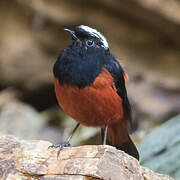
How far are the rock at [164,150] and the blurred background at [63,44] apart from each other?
7.65ft

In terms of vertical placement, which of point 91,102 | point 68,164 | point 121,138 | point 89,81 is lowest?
point 121,138

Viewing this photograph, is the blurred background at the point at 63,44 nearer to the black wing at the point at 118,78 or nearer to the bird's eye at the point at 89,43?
the black wing at the point at 118,78

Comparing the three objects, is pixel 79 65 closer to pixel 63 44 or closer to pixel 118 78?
pixel 118 78

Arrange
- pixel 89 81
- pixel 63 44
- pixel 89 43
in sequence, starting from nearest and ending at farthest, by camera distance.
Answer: pixel 89 81, pixel 89 43, pixel 63 44

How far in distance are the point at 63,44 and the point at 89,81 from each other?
17.9 feet

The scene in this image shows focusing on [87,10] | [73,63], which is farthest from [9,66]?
[73,63]

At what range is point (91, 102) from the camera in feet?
17.0

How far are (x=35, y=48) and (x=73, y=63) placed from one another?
5349 millimetres

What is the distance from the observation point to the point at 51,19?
1008 cm

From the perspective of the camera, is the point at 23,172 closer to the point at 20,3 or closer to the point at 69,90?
the point at 69,90

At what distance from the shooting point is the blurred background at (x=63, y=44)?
9.53 metres

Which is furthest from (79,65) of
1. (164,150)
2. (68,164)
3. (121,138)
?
(164,150)

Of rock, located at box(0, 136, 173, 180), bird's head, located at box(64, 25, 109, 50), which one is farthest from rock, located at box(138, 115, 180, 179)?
bird's head, located at box(64, 25, 109, 50)

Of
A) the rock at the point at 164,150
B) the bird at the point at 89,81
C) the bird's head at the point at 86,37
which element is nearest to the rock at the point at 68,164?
the bird at the point at 89,81
